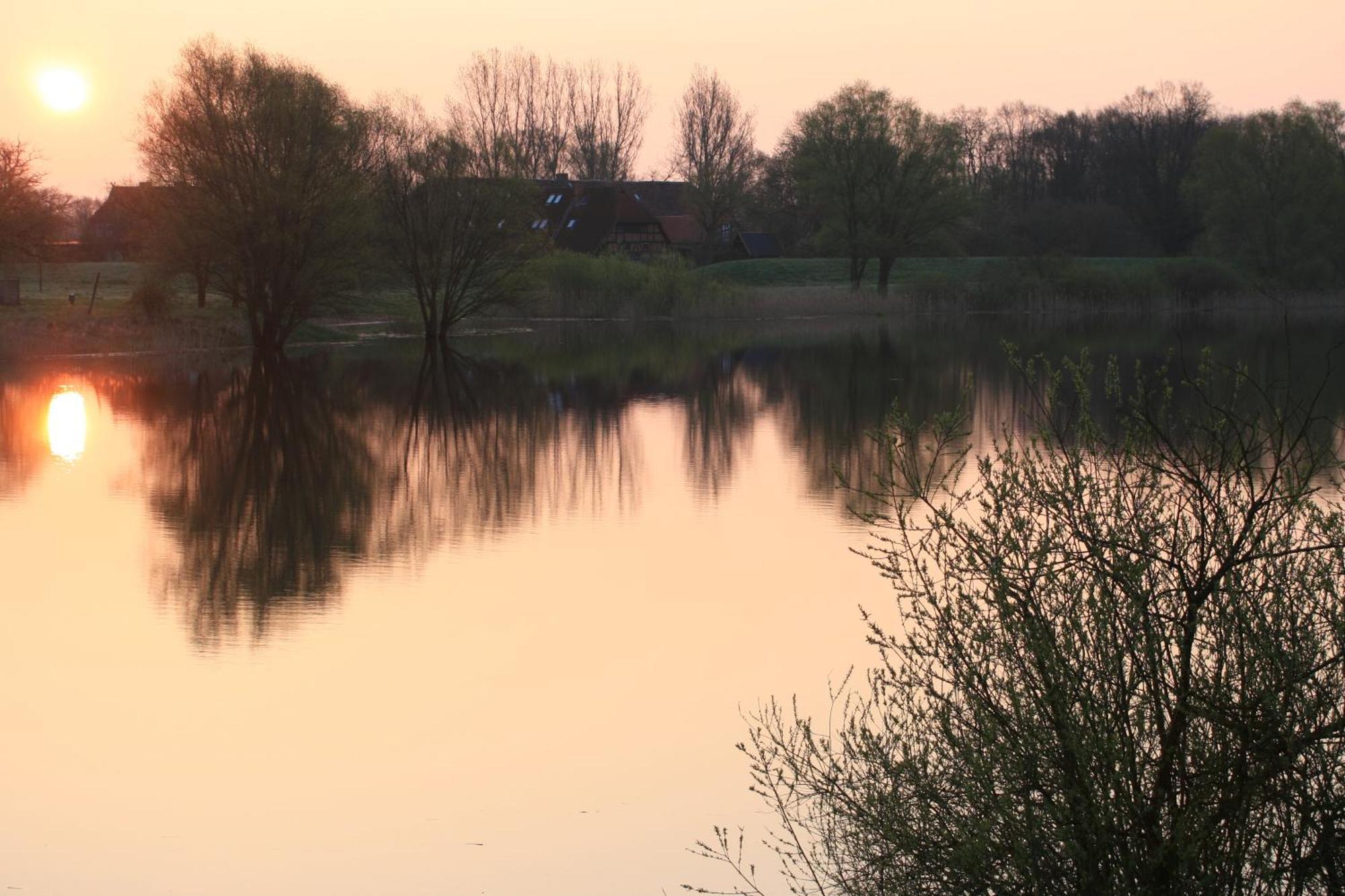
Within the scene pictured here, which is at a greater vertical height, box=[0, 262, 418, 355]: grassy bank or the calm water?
box=[0, 262, 418, 355]: grassy bank

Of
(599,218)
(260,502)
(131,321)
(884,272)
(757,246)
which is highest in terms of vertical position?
(599,218)

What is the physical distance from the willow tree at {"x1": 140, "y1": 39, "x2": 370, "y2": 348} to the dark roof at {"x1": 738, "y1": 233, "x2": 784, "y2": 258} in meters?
43.2

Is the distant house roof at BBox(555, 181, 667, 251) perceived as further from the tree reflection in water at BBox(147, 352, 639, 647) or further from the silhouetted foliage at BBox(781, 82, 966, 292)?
the tree reflection in water at BBox(147, 352, 639, 647)

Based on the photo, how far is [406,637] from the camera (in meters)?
9.83

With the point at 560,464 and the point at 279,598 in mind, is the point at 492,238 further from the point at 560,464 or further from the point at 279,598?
the point at 279,598

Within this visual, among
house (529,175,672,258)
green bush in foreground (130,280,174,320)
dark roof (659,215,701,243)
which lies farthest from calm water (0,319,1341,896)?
dark roof (659,215,701,243)

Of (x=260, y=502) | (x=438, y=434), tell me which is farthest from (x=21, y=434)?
(x=260, y=502)

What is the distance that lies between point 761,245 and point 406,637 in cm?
7030

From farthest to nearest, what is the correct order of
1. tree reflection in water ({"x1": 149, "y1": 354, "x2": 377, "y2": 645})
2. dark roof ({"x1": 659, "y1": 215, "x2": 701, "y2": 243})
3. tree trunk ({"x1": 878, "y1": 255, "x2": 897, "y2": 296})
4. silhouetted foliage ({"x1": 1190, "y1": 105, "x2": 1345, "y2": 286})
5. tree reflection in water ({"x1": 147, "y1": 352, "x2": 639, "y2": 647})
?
dark roof ({"x1": 659, "y1": 215, "x2": 701, "y2": 243}) → tree trunk ({"x1": 878, "y1": 255, "x2": 897, "y2": 296}) → silhouetted foliage ({"x1": 1190, "y1": 105, "x2": 1345, "y2": 286}) → tree reflection in water ({"x1": 147, "y1": 352, "x2": 639, "y2": 647}) → tree reflection in water ({"x1": 149, "y1": 354, "x2": 377, "y2": 645})

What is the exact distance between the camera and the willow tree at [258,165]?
35031 millimetres

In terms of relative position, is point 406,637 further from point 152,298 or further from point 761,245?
point 761,245

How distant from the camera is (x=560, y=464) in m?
17.9

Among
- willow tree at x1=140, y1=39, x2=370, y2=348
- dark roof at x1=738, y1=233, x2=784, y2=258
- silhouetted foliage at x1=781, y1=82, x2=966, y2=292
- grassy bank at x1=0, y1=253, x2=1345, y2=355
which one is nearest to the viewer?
willow tree at x1=140, y1=39, x2=370, y2=348

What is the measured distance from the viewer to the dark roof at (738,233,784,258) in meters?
78.2
